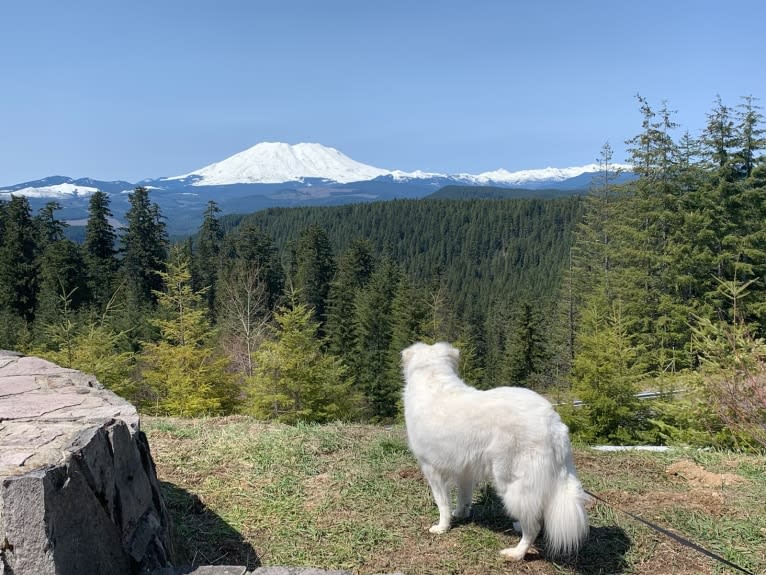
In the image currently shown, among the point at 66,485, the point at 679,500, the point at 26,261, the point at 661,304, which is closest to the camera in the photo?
the point at 66,485

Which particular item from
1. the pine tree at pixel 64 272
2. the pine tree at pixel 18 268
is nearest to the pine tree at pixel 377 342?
the pine tree at pixel 64 272

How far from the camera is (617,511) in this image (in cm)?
459

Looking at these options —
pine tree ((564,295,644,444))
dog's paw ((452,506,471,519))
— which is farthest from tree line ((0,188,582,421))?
dog's paw ((452,506,471,519))

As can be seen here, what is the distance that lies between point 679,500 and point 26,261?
56927 mm

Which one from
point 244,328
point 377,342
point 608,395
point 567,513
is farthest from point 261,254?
point 567,513

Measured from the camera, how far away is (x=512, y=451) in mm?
3516

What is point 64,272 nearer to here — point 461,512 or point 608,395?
point 608,395

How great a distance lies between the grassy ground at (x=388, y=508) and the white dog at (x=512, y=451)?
48 cm

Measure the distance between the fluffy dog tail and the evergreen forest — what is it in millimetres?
2276

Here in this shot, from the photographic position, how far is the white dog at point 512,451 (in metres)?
3.49

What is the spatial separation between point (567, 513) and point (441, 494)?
1044 mm

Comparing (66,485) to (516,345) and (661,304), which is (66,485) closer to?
(661,304)

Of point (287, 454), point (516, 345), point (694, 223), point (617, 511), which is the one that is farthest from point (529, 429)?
point (516, 345)

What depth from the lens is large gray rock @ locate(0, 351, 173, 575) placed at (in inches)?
97.0
